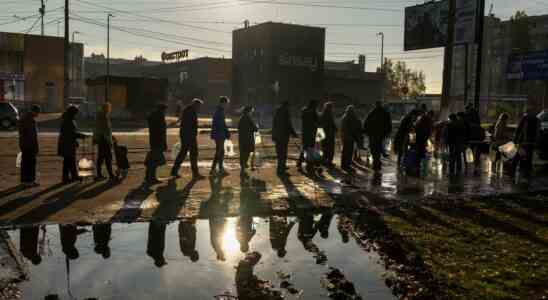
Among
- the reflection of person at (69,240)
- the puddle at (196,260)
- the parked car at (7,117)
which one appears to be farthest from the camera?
the parked car at (7,117)

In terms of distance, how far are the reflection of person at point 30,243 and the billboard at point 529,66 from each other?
118 feet

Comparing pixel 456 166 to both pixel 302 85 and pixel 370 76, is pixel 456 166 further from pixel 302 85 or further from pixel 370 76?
pixel 370 76

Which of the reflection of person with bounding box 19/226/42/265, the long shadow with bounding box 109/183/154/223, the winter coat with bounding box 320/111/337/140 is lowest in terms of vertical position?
the reflection of person with bounding box 19/226/42/265

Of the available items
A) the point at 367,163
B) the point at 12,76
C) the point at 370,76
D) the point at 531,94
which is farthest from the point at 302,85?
the point at 367,163

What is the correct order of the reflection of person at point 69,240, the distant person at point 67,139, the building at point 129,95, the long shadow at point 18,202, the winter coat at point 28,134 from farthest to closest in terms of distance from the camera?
1. the building at point 129,95
2. the distant person at point 67,139
3. the winter coat at point 28,134
4. the long shadow at point 18,202
5. the reflection of person at point 69,240

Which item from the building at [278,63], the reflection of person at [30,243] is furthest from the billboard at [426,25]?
the building at [278,63]

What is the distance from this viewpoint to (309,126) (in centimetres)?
1330

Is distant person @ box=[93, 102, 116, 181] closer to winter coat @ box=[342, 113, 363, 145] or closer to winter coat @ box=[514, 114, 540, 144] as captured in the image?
winter coat @ box=[342, 113, 363, 145]

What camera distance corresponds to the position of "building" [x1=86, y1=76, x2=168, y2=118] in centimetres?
4234

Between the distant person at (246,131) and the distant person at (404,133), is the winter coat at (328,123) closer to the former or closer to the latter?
the distant person at (404,133)

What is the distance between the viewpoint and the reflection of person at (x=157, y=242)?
6.11 meters

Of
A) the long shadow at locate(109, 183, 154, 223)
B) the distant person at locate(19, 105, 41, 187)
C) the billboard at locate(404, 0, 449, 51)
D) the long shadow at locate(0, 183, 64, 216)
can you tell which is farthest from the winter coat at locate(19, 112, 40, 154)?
the billboard at locate(404, 0, 449, 51)

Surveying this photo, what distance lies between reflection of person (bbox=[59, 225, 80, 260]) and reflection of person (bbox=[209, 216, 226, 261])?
1.58 meters

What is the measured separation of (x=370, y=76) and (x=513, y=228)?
7106 centimetres
